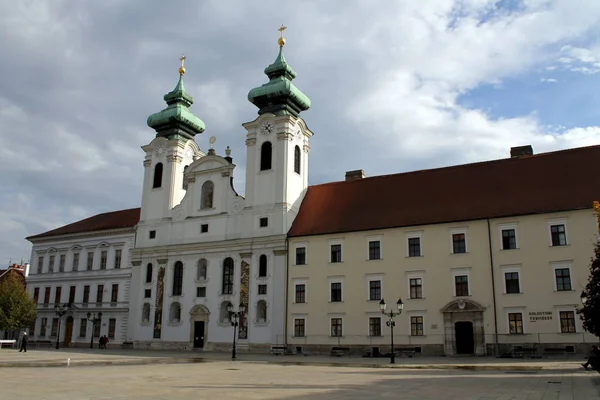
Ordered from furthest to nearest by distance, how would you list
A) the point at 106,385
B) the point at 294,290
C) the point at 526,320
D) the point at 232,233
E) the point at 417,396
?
the point at 232,233 < the point at 294,290 < the point at 526,320 < the point at 106,385 < the point at 417,396

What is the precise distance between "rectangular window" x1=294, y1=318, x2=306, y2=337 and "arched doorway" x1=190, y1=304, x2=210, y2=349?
24.0 feet

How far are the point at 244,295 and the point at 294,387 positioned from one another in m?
26.6

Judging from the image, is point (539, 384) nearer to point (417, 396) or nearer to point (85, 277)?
point (417, 396)

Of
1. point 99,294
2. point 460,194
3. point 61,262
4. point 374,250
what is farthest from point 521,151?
point 61,262

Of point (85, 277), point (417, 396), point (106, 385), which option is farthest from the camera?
point (85, 277)

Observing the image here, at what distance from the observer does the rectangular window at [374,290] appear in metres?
37.0

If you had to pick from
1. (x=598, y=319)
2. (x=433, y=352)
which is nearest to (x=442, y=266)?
(x=433, y=352)

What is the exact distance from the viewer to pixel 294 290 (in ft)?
132

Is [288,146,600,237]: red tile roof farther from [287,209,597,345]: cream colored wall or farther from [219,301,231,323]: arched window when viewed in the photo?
[219,301,231,323]: arched window

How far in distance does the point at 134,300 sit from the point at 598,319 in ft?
119

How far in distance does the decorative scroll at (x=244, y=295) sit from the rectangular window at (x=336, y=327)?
265 inches

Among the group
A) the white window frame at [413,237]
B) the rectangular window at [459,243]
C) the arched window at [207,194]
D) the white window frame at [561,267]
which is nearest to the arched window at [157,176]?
the arched window at [207,194]

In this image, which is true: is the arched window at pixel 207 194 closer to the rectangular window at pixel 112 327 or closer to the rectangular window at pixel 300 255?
the rectangular window at pixel 300 255

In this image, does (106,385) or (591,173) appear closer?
(106,385)
